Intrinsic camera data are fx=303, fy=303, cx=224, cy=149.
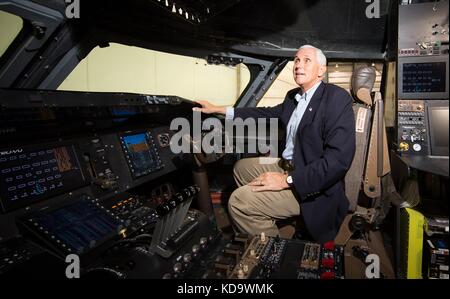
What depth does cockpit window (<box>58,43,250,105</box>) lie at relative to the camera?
4188 mm

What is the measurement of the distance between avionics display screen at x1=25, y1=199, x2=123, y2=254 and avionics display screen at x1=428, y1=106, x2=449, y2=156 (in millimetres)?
1139

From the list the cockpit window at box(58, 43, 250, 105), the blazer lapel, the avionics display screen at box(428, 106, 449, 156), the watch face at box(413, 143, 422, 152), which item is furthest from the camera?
the cockpit window at box(58, 43, 250, 105)

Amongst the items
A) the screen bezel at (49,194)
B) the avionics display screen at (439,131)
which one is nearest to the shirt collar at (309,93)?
the avionics display screen at (439,131)

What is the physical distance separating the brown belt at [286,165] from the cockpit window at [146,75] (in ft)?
7.04

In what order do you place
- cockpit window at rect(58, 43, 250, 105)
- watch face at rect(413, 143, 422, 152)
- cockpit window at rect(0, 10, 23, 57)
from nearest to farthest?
cockpit window at rect(0, 10, 23, 57), watch face at rect(413, 143, 422, 152), cockpit window at rect(58, 43, 250, 105)

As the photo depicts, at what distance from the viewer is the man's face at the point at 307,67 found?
5.61 feet

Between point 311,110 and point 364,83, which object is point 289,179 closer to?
Result: point 311,110

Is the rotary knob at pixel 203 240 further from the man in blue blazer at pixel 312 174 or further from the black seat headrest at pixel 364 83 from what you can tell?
the black seat headrest at pixel 364 83

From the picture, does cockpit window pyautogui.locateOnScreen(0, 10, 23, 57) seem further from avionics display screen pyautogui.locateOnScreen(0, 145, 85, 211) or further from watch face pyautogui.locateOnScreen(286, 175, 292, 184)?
watch face pyautogui.locateOnScreen(286, 175, 292, 184)

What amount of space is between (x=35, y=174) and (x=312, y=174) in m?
1.25

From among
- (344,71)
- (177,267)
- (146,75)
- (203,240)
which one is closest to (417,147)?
(203,240)

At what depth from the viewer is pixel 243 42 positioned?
2.54 m

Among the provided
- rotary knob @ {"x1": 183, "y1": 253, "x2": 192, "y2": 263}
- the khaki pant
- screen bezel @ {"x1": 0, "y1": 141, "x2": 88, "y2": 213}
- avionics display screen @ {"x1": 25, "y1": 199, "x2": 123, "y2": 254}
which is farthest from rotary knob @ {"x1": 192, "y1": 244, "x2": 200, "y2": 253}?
screen bezel @ {"x1": 0, "y1": 141, "x2": 88, "y2": 213}
